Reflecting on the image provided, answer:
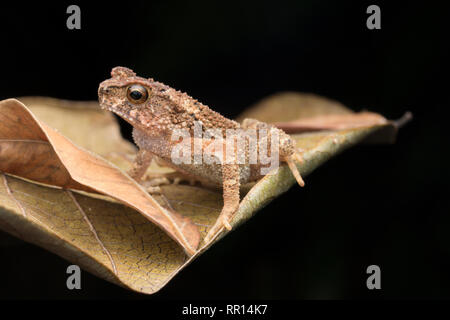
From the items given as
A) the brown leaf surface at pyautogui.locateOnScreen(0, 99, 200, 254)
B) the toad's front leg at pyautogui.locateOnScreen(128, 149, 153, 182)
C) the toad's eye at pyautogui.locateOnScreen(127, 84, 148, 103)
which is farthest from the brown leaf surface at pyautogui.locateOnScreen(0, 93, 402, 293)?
the toad's eye at pyautogui.locateOnScreen(127, 84, 148, 103)

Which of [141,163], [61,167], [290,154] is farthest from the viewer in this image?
[141,163]

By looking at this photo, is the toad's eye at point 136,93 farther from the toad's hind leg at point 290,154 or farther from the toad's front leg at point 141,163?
the toad's hind leg at point 290,154

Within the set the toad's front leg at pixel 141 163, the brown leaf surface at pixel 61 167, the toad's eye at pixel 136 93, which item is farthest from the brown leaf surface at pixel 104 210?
the toad's eye at pixel 136 93

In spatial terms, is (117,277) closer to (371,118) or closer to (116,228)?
(116,228)

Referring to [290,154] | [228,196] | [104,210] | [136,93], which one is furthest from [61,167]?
[290,154]

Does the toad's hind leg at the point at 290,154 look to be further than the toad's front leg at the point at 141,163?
No

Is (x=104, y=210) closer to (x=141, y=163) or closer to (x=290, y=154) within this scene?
(x=141, y=163)
